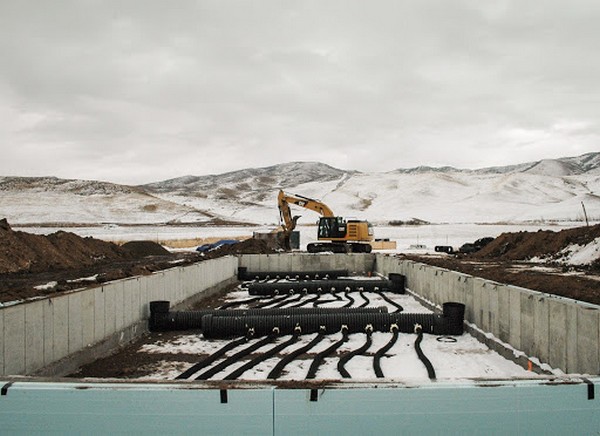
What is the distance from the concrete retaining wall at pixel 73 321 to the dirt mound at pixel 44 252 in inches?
585

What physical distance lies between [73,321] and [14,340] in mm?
1497

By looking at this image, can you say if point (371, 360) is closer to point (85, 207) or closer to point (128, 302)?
point (128, 302)

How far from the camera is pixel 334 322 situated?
36.5 ft

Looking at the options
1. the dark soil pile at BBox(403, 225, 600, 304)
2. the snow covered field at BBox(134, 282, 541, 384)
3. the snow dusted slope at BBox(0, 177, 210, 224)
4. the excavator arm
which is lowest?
the snow covered field at BBox(134, 282, 541, 384)

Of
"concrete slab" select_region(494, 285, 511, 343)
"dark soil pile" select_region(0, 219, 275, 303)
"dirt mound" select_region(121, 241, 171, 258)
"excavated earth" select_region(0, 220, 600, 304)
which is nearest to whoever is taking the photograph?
"concrete slab" select_region(494, 285, 511, 343)

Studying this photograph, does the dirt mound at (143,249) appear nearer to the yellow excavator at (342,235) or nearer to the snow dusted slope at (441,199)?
the yellow excavator at (342,235)

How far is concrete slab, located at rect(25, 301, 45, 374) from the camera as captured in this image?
7395 millimetres

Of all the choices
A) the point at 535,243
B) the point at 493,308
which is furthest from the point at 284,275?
the point at 535,243

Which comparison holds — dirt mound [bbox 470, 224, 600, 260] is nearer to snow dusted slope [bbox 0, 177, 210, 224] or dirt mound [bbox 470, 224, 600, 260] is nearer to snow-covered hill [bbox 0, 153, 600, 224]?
snow-covered hill [bbox 0, 153, 600, 224]

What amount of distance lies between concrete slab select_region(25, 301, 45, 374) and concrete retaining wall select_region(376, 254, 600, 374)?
7294mm

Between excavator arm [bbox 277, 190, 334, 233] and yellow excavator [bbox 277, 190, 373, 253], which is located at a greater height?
excavator arm [bbox 277, 190, 334, 233]

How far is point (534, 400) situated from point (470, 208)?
121 meters

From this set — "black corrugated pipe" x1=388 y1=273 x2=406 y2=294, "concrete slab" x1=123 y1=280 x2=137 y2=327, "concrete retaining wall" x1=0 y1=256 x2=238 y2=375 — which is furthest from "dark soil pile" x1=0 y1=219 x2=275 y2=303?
"black corrugated pipe" x1=388 y1=273 x2=406 y2=294

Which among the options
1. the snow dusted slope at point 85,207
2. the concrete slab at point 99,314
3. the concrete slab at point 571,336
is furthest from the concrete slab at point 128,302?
the snow dusted slope at point 85,207
